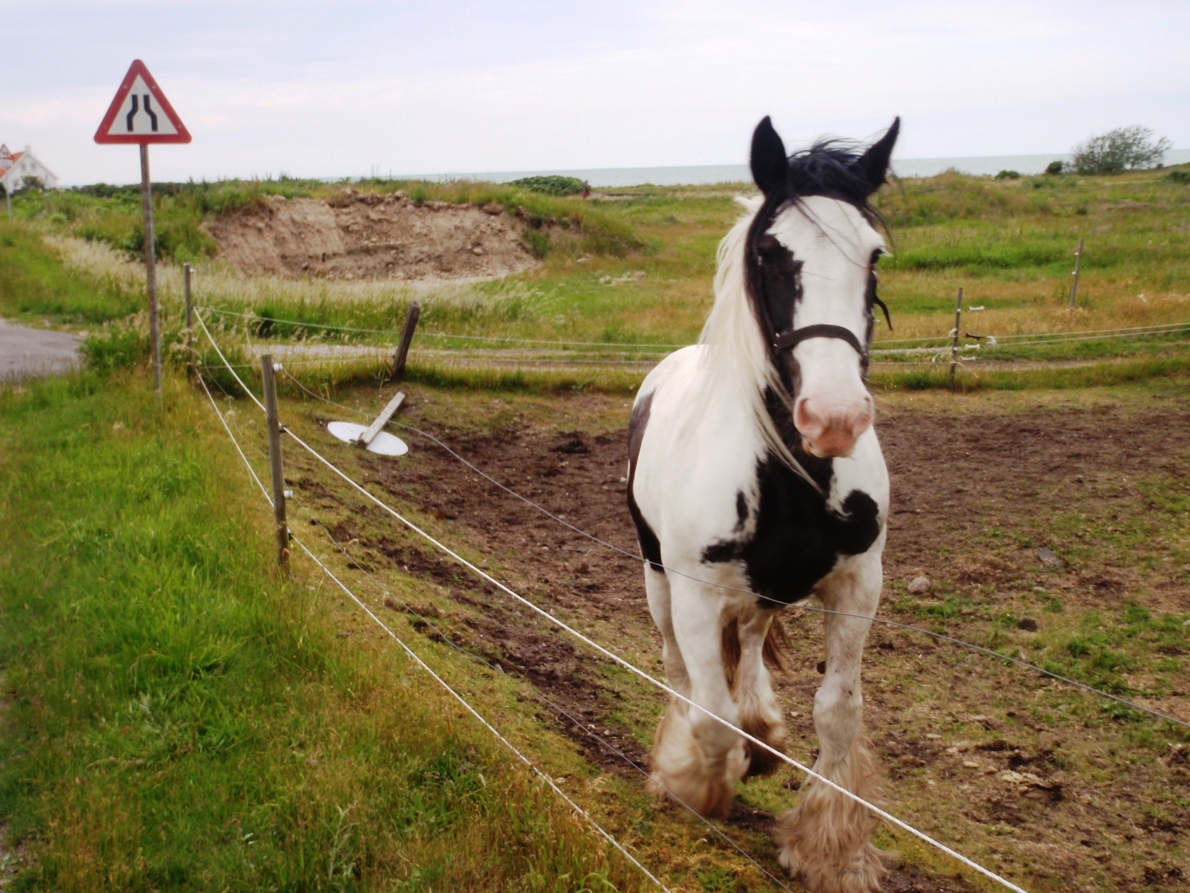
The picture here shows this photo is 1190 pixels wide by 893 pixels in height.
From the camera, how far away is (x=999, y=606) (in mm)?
6395

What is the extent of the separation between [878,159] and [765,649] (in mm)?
2479

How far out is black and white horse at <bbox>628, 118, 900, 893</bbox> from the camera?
282cm

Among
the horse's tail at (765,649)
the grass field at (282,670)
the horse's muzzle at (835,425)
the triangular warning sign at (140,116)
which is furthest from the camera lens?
the triangular warning sign at (140,116)

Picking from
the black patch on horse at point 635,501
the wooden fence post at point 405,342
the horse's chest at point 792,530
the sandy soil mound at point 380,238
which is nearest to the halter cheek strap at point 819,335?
the horse's chest at point 792,530

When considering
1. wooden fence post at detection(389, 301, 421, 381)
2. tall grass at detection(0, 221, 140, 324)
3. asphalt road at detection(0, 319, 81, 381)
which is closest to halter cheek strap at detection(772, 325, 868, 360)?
wooden fence post at detection(389, 301, 421, 381)

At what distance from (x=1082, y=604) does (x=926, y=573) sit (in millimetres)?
1094

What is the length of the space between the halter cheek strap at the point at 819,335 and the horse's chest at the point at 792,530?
0.51 m

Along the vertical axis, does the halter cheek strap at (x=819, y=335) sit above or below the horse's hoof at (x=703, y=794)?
above

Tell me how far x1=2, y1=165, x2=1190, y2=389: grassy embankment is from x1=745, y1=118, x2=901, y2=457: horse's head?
37 centimetres

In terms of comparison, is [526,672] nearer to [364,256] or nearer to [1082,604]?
[1082,604]

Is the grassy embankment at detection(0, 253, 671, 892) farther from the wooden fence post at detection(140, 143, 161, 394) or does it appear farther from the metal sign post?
the metal sign post

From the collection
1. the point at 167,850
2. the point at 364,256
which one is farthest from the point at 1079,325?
the point at 364,256

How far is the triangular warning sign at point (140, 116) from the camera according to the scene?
724 centimetres

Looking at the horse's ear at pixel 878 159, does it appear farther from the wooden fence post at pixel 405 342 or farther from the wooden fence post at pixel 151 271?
the wooden fence post at pixel 405 342
